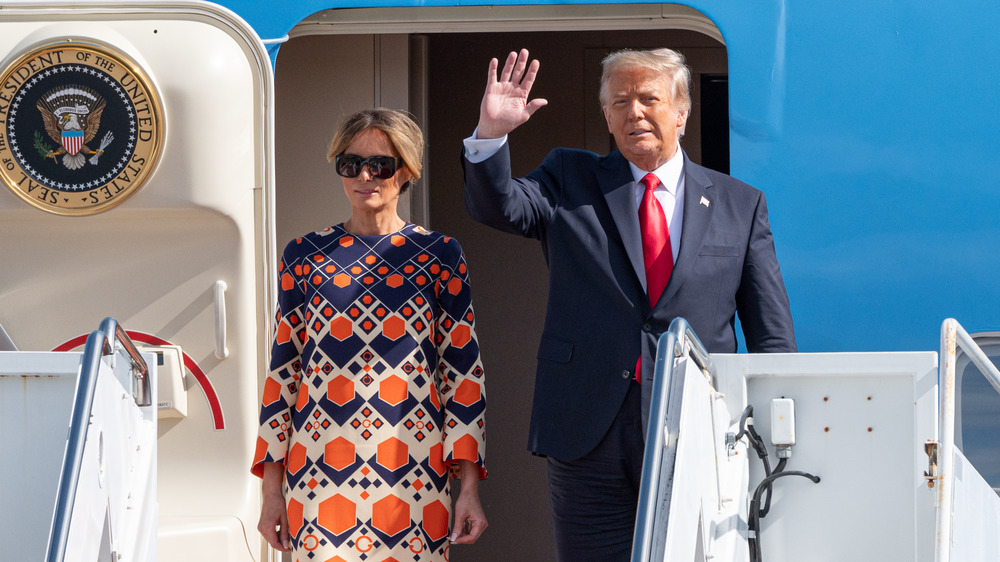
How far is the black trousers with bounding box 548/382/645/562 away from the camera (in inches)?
104

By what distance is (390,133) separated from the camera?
9.12 ft

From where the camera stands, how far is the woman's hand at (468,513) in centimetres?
268

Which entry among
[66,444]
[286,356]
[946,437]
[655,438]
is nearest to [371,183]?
[286,356]

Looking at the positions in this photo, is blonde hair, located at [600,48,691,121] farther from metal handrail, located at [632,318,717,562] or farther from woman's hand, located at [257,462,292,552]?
woman's hand, located at [257,462,292,552]

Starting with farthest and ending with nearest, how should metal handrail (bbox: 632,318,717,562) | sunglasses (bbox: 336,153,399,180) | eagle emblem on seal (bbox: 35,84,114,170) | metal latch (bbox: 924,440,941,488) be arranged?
eagle emblem on seal (bbox: 35,84,114,170)
sunglasses (bbox: 336,153,399,180)
metal latch (bbox: 924,440,941,488)
metal handrail (bbox: 632,318,717,562)

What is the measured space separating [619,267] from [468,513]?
670 millimetres

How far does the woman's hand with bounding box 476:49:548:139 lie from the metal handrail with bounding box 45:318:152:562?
927 millimetres

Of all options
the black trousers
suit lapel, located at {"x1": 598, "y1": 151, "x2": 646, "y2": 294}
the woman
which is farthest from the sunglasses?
the black trousers

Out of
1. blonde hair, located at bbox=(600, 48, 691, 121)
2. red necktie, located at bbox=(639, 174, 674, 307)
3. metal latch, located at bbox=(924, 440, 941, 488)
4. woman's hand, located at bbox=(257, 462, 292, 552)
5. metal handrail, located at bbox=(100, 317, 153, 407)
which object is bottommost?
woman's hand, located at bbox=(257, 462, 292, 552)

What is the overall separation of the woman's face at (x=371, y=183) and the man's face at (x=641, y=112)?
53cm

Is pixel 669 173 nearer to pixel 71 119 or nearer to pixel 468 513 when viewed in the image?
pixel 468 513

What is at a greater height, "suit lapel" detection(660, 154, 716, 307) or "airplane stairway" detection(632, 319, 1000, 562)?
"suit lapel" detection(660, 154, 716, 307)

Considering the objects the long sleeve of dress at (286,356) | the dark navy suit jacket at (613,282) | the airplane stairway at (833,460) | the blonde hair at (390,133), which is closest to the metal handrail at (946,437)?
the airplane stairway at (833,460)

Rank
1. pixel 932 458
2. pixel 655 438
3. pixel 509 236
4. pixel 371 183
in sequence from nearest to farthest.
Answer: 1. pixel 655 438
2. pixel 932 458
3. pixel 371 183
4. pixel 509 236
